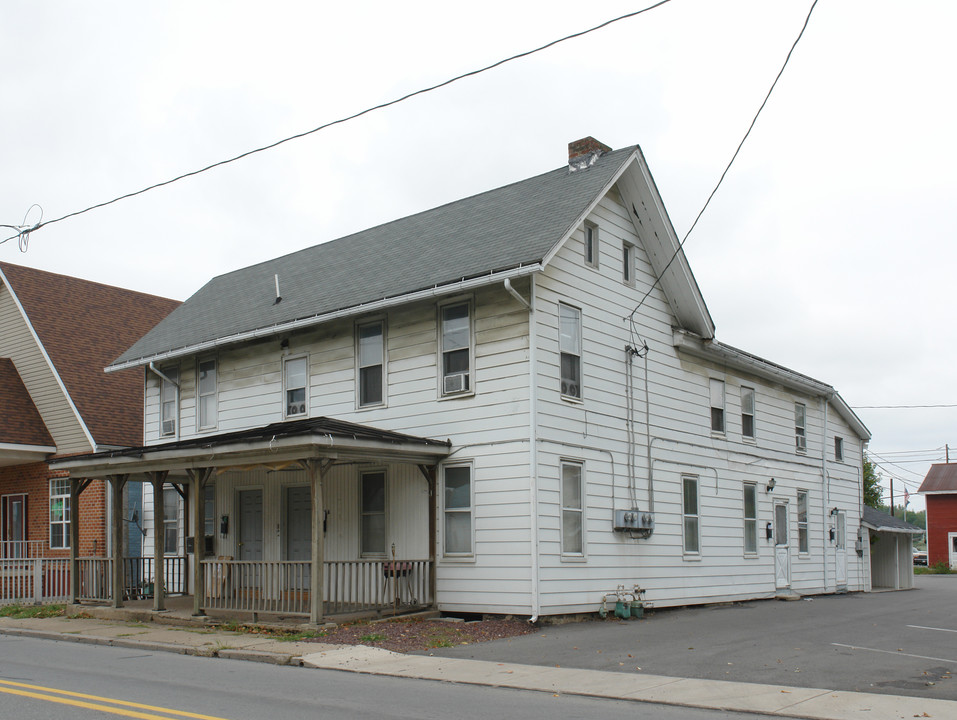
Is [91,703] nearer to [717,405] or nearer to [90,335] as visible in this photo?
[717,405]

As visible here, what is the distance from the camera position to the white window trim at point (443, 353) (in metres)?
16.7

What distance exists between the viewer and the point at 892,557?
109ft

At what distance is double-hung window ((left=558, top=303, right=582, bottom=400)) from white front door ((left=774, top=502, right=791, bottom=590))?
31.8 feet

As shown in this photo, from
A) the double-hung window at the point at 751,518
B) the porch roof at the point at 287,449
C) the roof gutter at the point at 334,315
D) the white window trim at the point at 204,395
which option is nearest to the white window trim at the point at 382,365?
the roof gutter at the point at 334,315

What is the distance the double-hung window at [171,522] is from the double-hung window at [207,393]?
2508 mm

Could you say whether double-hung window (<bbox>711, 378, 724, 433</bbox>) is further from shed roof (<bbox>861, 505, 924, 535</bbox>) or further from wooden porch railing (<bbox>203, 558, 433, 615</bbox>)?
shed roof (<bbox>861, 505, 924, 535</bbox>)

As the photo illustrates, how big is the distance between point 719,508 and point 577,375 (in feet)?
21.5

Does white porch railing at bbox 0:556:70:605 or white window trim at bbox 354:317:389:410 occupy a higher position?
white window trim at bbox 354:317:389:410

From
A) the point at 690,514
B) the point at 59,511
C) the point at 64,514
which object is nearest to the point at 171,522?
the point at 64,514

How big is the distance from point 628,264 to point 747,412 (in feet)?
20.9

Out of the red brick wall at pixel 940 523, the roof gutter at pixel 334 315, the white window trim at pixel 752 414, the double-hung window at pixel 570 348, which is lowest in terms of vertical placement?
the red brick wall at pixel 940 523

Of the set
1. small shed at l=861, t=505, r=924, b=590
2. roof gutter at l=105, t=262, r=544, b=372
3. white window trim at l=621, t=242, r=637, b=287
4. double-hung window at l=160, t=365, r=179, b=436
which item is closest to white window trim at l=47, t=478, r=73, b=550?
double-hung window at l=160, t=365, r=179, b=436

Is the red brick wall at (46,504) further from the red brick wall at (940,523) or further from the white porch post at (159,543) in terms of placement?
the red brick wall at (940,523)

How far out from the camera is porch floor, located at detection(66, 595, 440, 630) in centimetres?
1481
